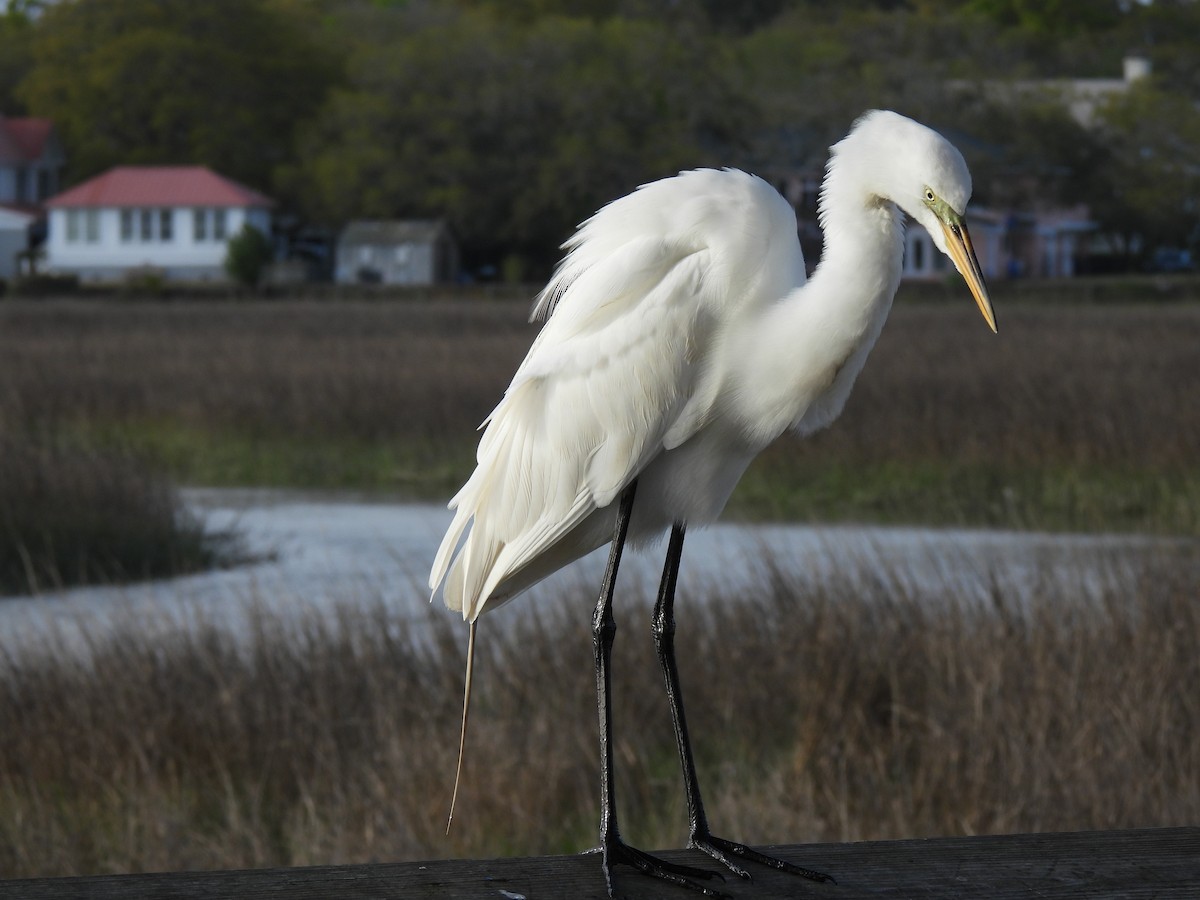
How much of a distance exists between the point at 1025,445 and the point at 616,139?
33.1 metres

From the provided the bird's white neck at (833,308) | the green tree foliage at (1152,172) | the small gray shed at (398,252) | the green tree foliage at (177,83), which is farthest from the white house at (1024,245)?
the bird's white neck at (833,308)

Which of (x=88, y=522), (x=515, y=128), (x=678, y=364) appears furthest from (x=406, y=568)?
(x=515, y=128)

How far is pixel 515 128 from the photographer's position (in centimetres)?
4609

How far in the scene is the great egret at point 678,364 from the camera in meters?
1.98

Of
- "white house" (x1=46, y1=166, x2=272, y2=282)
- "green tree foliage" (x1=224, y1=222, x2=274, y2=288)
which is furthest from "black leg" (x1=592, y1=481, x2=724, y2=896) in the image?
"white house" (x1=46, y1=166, x2=272, y2=282)

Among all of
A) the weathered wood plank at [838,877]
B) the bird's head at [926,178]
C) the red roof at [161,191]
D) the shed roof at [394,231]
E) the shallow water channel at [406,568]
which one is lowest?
the shallow water channel at [406,568]

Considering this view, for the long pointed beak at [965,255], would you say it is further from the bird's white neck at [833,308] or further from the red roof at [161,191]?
the red roof at [161,191]

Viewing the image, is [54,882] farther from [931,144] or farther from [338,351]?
[338,351]

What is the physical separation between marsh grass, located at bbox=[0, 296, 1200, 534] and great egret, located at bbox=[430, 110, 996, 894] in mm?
6356

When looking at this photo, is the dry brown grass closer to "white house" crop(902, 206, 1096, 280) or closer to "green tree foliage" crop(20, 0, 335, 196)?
"white house" crop(902, 206, 1096, 280)

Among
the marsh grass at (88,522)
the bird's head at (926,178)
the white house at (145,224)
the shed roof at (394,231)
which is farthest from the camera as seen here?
the white house at (145,224)

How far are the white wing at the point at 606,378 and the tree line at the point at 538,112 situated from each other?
117 ft

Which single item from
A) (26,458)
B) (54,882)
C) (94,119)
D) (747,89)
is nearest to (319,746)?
(54,882)

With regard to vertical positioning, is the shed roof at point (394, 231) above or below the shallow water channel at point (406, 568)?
above
